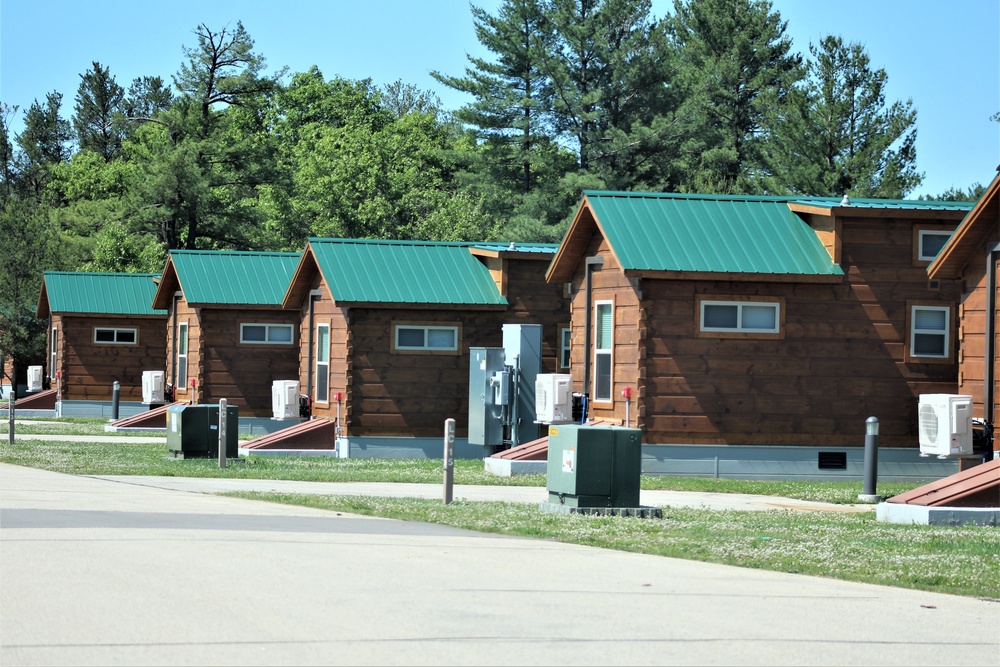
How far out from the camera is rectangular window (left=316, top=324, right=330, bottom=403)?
33.4m

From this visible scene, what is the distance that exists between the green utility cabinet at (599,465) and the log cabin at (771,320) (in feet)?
25.8

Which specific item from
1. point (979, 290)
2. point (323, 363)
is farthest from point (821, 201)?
point (323, 363)

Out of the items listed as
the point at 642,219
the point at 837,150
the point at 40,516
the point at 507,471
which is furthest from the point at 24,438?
the point at 837,150

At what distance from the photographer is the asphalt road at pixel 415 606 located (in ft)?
27.8

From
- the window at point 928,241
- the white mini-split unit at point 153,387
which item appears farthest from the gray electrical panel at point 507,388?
the white mini-split unit at point 153,387

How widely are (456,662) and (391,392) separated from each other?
24115 millimetres

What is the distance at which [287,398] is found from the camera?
3438 cm

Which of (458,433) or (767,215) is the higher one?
(767,215)

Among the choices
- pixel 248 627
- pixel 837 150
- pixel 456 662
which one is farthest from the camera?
pixel 837 150

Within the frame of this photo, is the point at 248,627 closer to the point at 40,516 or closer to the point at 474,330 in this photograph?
the point at 40,516

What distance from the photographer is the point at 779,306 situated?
25500 millimetres

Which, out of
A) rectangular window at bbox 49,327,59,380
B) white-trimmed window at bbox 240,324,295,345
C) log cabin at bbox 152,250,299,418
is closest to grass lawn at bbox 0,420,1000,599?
log cabin at bbox 152,250,299,418

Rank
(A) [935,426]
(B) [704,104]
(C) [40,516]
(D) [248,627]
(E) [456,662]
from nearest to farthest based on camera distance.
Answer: (E) [456,662] → (D) [248,627] → (C) [40,516] → (A) [935,426] → (B) [704,104]

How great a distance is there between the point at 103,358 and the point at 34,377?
24.6 feet
